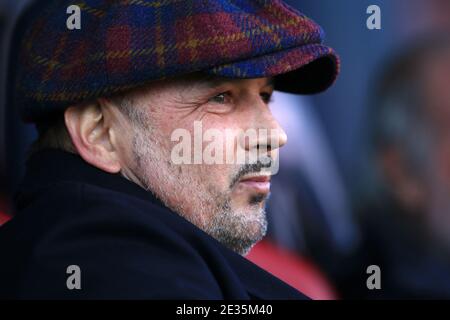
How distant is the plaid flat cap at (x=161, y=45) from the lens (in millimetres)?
1632

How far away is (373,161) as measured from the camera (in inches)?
135

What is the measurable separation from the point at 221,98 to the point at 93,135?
0.30m

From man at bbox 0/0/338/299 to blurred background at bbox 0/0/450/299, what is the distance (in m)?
1.48

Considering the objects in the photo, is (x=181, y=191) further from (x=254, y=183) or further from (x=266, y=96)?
(x=266, y=96)

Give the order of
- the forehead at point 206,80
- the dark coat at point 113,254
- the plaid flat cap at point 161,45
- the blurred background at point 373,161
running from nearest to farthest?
the dark coat at point 113,254 → the plaid flat cap at point 161,45 → the forehead at point 206,80 → the blurred background at point 373,161

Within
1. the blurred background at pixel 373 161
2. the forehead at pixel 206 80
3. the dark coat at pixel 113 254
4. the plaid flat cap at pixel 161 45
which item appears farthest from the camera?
the blurred background at pixel 373 161

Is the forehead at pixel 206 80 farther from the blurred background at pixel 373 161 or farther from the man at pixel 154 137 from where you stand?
the blurred background at pixel 373 161

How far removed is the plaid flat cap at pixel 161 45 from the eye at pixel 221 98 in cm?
14

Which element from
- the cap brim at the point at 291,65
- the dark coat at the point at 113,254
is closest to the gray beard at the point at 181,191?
the dark coat at the point at 113,254

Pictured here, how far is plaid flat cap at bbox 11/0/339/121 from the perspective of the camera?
1632 mm

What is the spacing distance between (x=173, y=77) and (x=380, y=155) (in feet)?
6.11

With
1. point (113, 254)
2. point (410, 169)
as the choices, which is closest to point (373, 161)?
point (410, 169)

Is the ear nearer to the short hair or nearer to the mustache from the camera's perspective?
the short hair

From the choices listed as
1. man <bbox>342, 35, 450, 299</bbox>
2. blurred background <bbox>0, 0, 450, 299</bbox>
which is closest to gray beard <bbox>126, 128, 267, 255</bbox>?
blurred background <bbox>0, 0, 450, 299</bbox>
